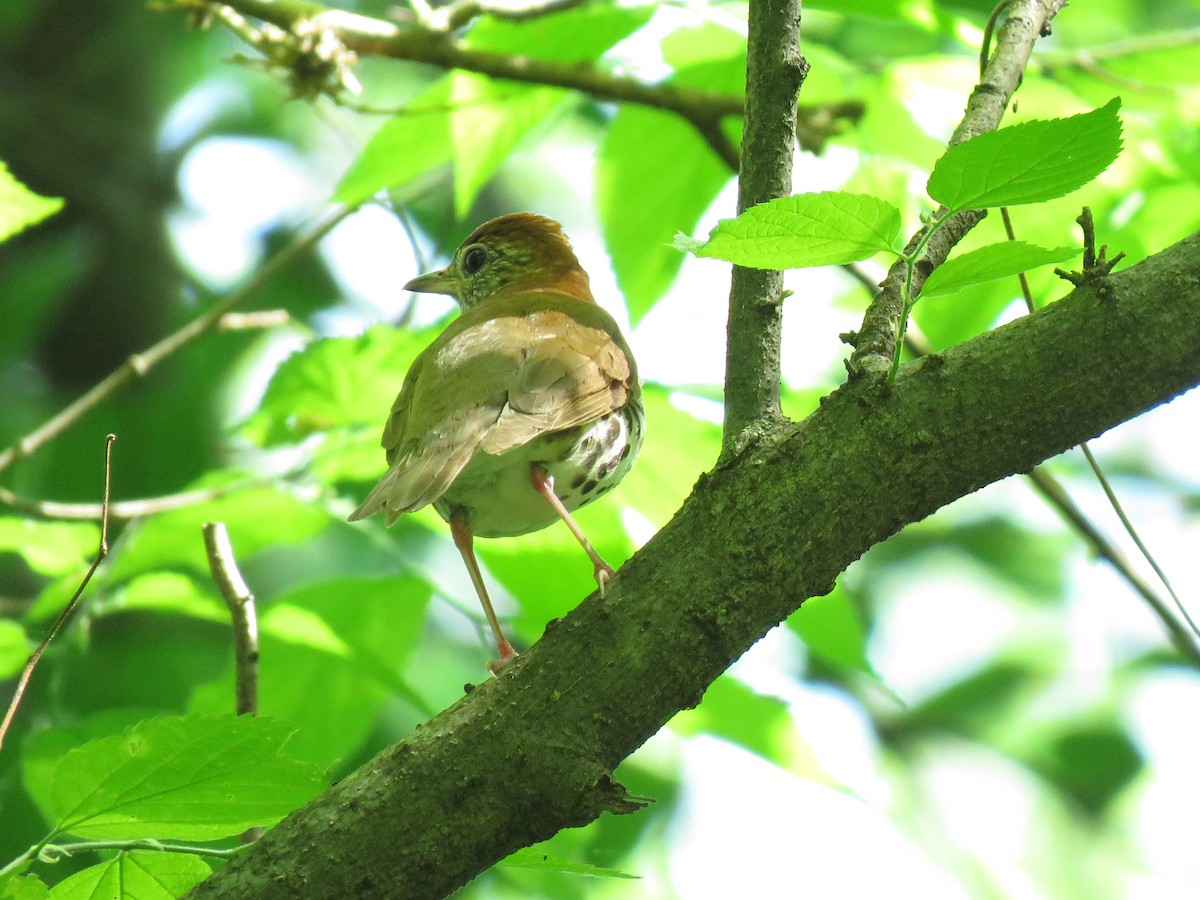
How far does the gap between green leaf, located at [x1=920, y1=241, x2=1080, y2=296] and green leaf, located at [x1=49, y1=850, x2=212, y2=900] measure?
1576 millimetres

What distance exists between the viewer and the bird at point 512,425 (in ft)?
10.6

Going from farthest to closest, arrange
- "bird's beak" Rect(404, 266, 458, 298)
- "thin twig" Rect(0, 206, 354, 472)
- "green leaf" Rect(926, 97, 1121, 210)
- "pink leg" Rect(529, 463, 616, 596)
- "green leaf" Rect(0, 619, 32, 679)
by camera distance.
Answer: "bird's beak" Rect(404, 266, 458, 298)
"thin twig" Rect(0, 206, 354, 472)
"green leaf" Rect(0, 619, 32, 679)
"pink leg" Rect(529, 463, 616, 596)
"green leaf" Rect(926, 97, 1121, 210)

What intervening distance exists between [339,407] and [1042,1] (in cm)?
223

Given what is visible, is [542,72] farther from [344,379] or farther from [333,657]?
[333,657]

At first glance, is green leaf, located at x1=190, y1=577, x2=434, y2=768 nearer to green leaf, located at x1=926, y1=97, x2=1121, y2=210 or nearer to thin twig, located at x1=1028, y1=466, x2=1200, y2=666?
thin twig, located at x1=1028, y1=466, x2=1200, y2=666

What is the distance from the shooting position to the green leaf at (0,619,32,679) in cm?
325

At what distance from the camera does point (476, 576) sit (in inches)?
136

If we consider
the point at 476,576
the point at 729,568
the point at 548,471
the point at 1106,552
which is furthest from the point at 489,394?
the point at 1106,552

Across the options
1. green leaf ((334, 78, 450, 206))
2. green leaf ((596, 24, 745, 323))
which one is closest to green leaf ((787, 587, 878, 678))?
green leaf ((596, 24, 745, 323))

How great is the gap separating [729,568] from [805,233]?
59cm

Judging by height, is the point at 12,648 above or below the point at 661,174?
below

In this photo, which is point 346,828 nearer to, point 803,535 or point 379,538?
point 803,535

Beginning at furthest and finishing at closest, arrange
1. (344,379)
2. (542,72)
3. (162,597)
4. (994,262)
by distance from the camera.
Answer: (542,72) → (344,379) → (162,597) → (994,262)

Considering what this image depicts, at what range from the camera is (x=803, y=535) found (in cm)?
214
